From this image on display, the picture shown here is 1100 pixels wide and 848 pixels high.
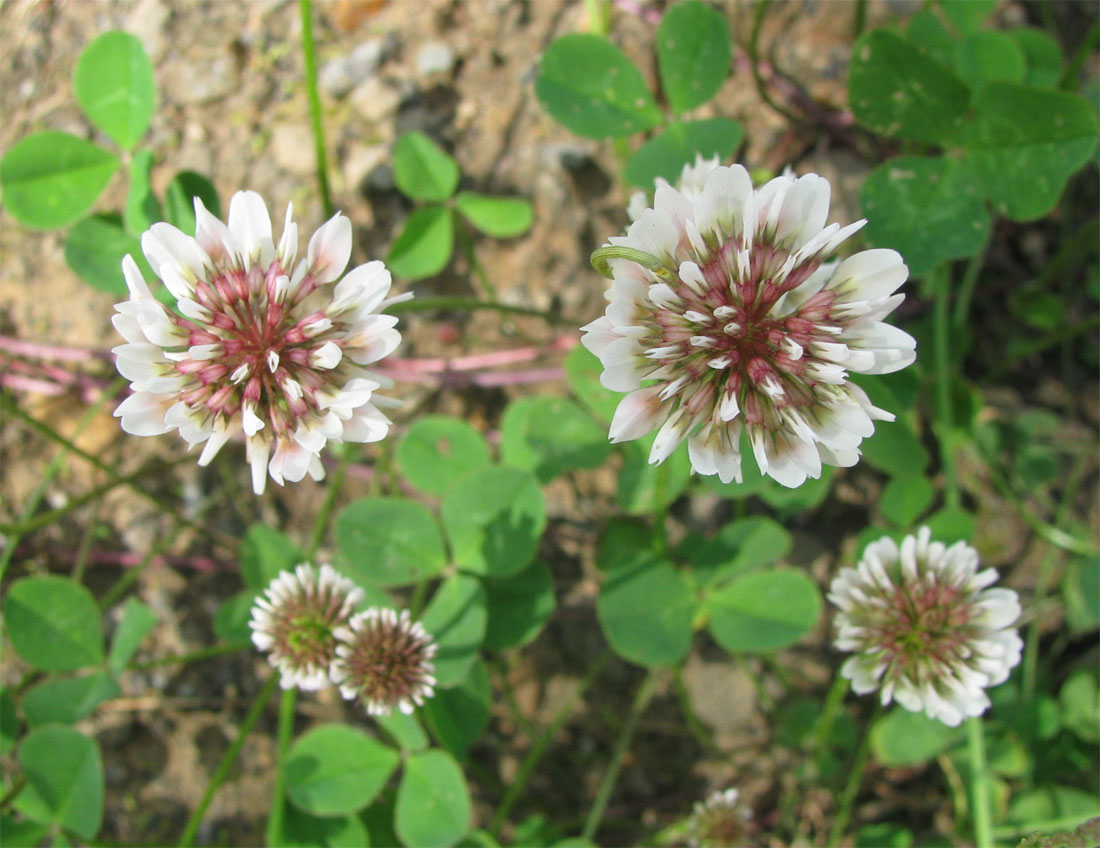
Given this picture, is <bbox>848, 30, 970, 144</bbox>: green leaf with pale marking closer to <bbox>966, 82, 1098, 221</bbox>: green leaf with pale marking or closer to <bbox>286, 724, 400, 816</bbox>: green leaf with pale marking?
<bbox>966, 82, 1098, 221</bbox>: green leaf with pale marking

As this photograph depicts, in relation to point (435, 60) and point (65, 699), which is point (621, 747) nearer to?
point (65, 699)

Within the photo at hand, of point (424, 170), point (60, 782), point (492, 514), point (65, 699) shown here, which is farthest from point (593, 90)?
point (60, 782)

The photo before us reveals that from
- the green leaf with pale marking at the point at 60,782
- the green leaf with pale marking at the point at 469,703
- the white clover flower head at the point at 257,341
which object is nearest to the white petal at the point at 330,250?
the white clover flower head at the point at 257,341

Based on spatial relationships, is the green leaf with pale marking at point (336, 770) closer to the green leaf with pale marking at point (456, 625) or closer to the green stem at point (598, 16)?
the green leaf with pale marking at point (456, 625)

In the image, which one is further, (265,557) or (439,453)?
(439,453)

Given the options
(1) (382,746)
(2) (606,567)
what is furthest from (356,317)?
(1) (382,746)

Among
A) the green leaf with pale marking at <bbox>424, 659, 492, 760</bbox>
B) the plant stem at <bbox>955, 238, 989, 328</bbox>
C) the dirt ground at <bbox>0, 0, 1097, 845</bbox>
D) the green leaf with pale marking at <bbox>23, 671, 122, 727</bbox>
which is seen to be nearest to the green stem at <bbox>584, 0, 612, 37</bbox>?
the dirt ground at <bbox>0, 0, 1097, 845</bbox>
